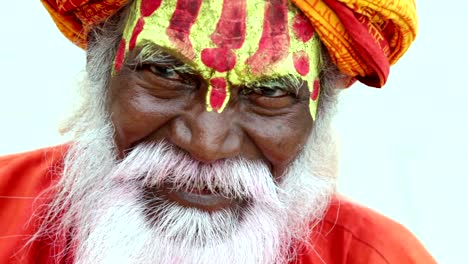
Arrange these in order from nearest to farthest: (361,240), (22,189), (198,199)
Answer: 1. (198,199)
2. (361,240)
3. (22,189)

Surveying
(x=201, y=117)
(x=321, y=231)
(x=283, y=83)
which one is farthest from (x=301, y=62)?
(x=321, y=231)

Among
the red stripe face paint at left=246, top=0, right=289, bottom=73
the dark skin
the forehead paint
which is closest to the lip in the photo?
the dark skin

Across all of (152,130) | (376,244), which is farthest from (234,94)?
(376,244)

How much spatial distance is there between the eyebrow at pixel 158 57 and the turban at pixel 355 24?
19cm

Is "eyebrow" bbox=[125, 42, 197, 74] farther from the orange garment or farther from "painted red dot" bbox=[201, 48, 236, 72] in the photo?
the orange garment

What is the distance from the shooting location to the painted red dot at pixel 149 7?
2225 millimetres

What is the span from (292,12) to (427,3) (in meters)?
3.93

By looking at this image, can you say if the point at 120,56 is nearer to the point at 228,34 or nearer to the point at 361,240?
the point at 228,34

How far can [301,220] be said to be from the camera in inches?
101

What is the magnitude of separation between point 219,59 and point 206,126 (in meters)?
0.18

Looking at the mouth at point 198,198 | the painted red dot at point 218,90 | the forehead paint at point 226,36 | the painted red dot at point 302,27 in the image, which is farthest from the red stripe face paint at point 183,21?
the mouth at point 198,198

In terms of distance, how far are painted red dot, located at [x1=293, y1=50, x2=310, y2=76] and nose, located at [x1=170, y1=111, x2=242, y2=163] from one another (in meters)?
0.22

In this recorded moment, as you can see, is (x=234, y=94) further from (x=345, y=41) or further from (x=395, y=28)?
(x=395, y=28)

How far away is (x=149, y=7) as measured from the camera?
2236 mm
